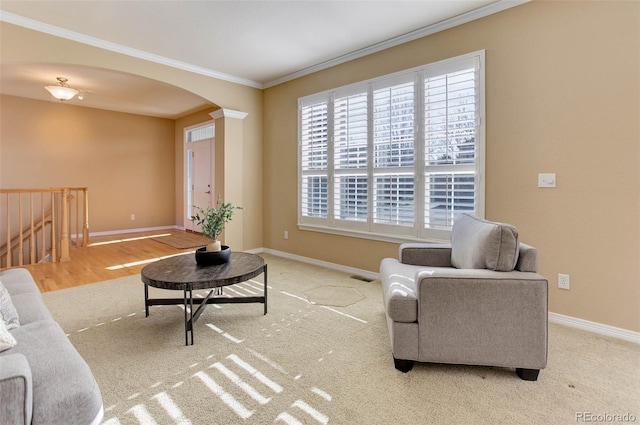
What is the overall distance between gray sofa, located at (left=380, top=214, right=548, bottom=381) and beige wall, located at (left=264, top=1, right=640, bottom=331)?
3.42ft

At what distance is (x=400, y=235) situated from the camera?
12.0ft

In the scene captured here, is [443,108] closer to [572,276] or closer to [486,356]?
[572,276]

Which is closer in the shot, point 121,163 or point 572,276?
point 572,276

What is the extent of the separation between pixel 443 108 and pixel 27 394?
3447mm

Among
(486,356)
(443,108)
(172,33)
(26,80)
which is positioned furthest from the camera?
(26,80)

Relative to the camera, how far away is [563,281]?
8.88 feet

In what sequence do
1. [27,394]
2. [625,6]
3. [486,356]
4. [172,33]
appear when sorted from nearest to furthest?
[27,394] → [486,356] → [625,6] → [172,33]

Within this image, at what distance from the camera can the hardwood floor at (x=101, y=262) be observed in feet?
12.5

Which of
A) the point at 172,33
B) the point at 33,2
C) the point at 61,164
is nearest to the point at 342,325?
the point at 172,33

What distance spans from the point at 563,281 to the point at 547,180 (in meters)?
0.84

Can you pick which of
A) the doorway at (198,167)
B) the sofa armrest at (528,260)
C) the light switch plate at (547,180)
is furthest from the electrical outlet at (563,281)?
the doorway at (198,167)

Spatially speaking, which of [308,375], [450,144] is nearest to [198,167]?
[450,144]

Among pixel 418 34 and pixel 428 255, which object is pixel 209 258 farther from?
pixel 418 34

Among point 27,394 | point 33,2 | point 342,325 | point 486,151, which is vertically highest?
point 33,2
